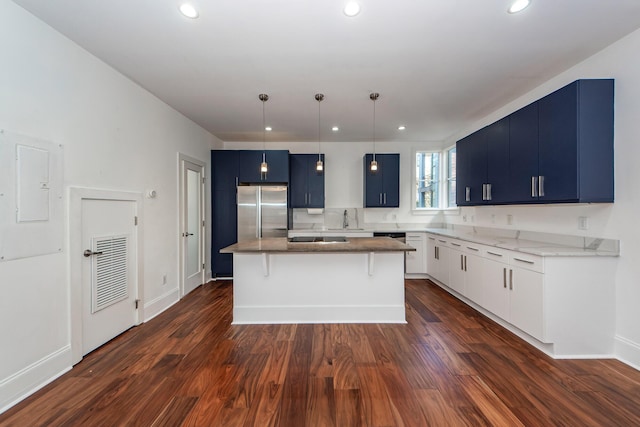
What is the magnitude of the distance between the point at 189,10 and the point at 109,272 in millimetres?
2530

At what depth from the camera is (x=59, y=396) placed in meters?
1.93

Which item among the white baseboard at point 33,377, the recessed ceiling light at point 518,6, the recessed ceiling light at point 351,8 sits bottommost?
the white baseboard at point 33,377

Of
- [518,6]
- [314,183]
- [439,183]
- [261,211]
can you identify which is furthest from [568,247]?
[261,211]

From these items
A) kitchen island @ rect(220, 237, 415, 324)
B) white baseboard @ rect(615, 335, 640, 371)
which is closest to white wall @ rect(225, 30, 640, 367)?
white baseboard @ rect(615, 335, 640, 371)

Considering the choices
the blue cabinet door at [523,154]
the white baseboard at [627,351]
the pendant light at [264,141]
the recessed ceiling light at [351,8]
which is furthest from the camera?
the pendant light at [264,141]

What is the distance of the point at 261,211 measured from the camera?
16.4ft

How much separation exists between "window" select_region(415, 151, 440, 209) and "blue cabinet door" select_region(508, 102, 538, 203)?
257cm

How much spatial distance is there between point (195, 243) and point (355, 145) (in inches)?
145

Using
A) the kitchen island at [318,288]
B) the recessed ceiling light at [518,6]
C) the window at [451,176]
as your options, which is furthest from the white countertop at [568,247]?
the window at [451,176]

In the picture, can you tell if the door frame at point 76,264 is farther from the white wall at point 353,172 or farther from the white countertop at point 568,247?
the white countertop at point 568,247

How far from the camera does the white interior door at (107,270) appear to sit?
8.16 ft

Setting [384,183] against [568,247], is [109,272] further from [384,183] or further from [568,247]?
[568,247]

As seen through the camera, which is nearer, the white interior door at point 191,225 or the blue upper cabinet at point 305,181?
the white interior door at point 191,225

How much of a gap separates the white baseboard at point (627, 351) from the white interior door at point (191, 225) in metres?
5.04
